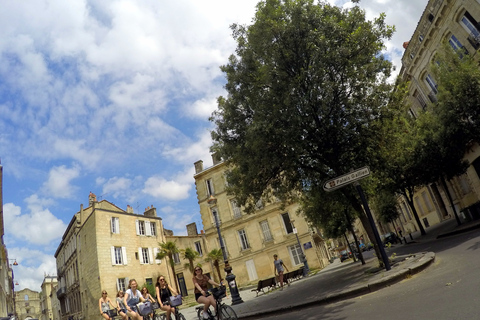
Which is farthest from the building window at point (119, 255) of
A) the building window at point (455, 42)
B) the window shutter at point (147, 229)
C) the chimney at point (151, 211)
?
the building window at point (455, 42)

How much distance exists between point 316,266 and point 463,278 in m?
24.2

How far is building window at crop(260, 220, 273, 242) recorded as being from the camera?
30969 millimetres

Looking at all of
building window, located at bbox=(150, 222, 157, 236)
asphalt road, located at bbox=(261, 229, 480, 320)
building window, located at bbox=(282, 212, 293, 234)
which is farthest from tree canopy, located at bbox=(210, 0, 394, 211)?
building window, located at bbox=(150, 222, 157, 236)

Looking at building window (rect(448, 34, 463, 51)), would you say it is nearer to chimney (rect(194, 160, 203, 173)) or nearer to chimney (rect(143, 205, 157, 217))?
chimney (rect(194, 160, 203, 173))

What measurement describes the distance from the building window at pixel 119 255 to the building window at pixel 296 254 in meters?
15.5

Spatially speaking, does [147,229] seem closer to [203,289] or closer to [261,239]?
[261,239]

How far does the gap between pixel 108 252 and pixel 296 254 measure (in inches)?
678

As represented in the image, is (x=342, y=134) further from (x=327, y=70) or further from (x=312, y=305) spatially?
(x=312, y=305)

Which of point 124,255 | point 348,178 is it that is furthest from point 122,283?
point 348,178

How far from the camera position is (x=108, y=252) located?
27.6m

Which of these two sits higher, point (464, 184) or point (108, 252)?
point (108, 252)

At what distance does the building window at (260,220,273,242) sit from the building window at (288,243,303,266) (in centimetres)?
222

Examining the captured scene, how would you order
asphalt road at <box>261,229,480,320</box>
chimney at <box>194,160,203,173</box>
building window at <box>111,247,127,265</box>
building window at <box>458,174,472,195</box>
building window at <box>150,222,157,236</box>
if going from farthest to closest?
chimney at <box>194,160,203,173</box> → building window at <box>150,222,157,236</box> → building window at <box>111,247,127,265</box> → building window at <box>458,174,472,195</box> → asphalt road at <box>261,229,480,320</box>

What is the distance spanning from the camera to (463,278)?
19.9 feet
